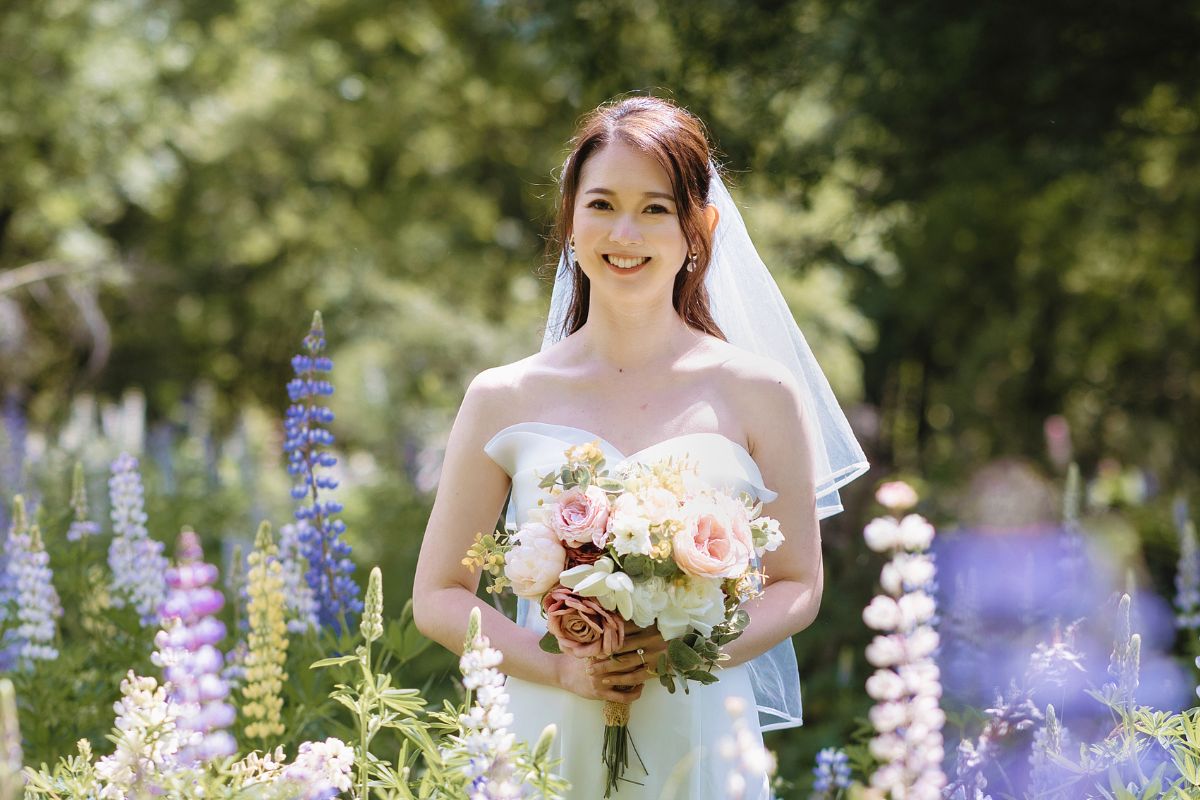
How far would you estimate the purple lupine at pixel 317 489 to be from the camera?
4.32m

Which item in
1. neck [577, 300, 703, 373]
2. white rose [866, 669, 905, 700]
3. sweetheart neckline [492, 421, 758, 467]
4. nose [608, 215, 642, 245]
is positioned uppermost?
nose [608, 215, 642, 245]

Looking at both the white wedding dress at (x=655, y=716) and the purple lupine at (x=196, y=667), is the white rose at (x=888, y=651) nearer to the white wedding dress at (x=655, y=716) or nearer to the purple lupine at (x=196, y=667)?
the purple lupine at (x=196, y=667)

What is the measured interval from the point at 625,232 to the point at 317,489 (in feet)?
5.69

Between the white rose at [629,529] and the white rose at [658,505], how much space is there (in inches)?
0.7

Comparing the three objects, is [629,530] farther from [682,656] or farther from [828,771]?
[828,771]

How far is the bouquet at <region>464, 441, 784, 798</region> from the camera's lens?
262 cm

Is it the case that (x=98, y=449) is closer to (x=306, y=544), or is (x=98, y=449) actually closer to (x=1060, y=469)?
(x=306, y=544)

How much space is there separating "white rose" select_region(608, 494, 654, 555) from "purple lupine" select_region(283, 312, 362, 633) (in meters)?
1.86

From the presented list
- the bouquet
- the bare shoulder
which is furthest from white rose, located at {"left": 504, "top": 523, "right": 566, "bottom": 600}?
Result: the bare shoulder

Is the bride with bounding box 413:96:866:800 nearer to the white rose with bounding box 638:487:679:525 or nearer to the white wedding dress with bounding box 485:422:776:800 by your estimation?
the white wedding dress with bounding box 485:422:776:800

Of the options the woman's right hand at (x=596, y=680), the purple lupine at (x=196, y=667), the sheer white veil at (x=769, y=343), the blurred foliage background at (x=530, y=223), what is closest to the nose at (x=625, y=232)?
the sheer white veil at (x=769, y=343)

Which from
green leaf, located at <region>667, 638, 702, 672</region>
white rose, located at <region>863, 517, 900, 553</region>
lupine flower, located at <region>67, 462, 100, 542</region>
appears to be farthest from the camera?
lupine flower, located at <region>67, 462, 100, 542</region>

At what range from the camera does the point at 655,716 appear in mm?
3152

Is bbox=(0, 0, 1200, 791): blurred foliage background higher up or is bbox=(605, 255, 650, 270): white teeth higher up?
bbox=(0, 0, 1200, 791): blurred foliage background
